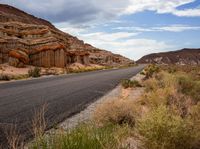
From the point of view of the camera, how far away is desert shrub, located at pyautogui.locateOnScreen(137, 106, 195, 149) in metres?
6.09

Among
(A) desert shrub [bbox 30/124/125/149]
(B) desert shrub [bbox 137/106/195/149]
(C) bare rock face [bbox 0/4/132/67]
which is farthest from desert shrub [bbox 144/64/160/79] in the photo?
(A) desert shrub [bbox 30/124/125/149]

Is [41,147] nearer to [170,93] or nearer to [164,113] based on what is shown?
[164,113]

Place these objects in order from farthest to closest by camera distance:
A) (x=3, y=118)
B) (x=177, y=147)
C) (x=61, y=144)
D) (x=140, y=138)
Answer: (x=3, y=118)
(x=140, y=138)
(x=177, y=147)
(x=61, y=144)

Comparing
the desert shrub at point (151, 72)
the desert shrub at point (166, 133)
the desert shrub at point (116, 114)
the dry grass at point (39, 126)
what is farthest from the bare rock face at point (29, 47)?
the desert shrub at point (166, 133)

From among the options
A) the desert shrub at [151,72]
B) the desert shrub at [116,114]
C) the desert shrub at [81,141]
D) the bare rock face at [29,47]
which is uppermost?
the bare rock face at [29,47]

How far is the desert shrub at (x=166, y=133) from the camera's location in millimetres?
6090

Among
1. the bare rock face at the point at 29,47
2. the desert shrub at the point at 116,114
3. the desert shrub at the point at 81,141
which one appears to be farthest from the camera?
the bare rock face at the point at 29,47

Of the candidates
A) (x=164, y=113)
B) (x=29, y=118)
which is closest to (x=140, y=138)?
(x=164, y=113)

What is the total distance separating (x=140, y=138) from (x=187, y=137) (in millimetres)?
1048

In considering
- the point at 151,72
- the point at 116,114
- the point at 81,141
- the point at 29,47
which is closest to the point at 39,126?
the point at 116,114

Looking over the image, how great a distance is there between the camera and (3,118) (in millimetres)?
10922

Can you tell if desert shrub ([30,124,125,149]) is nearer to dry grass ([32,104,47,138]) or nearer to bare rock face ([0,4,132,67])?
dry grass ([32,104,47,138])

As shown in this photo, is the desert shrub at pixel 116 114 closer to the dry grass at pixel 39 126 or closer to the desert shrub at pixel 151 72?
the dry grass at pixel 39 126

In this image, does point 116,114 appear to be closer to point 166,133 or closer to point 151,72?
point 166,133
